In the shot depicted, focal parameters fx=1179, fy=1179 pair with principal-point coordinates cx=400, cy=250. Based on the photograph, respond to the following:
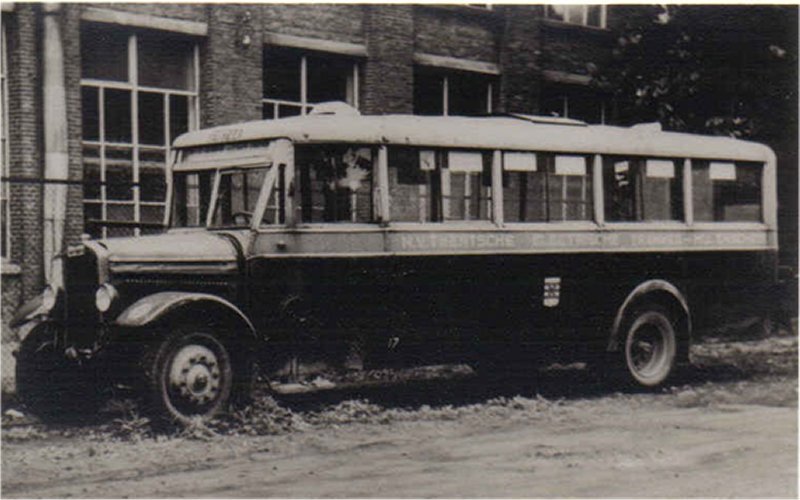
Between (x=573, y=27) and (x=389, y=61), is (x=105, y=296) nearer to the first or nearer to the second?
(x=389, y=61)

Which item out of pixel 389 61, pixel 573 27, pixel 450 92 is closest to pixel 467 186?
pixel 389 61

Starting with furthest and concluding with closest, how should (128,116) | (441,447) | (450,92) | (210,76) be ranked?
(450,92) < (210,76) < (128,116) < (441,447)

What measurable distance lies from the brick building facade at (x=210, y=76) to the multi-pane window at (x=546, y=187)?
120 inches

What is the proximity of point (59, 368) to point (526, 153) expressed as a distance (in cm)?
401

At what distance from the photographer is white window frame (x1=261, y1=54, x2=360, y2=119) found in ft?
49.1

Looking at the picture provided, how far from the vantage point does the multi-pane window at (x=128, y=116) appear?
12.8 metres

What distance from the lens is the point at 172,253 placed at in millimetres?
8164

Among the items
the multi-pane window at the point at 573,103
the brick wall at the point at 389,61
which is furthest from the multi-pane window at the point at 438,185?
the multi-pane window at the point at 573,103

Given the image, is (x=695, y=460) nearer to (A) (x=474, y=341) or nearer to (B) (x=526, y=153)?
(A) (x=474, y=341)

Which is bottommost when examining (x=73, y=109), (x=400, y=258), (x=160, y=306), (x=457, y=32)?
(x=160, y=306)

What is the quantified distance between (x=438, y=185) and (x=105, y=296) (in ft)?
8.76

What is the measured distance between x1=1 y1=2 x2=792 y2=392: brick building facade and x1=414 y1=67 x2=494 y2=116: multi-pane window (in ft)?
0.07

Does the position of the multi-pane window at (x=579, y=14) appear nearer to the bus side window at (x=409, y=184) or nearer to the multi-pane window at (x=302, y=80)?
the multi-pane window at (x=302, y=80)

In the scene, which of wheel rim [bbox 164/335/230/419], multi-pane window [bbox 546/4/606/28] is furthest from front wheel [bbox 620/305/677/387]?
multi-pane window [bbox 546/4/606/28]
